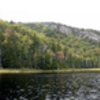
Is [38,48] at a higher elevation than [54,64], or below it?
higher

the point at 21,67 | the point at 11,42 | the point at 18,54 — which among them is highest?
the point at 11,42

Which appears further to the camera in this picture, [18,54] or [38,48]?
[38,48]

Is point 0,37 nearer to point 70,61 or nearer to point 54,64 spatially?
point 54,64

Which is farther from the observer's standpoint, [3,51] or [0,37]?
[0,37]

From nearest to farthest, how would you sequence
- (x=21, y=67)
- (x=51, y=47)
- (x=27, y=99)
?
1. (x=27, y=99)
2. (x=21, y=67)
3. (x=51, y=47)

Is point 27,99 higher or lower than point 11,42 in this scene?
lower

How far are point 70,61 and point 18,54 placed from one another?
78.8 m

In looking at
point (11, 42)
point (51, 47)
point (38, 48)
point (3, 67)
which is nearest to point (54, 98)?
point (3, 67)

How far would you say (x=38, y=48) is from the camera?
547 feet

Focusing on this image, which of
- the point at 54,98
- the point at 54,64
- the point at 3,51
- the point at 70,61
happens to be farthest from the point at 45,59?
the point at 54,98

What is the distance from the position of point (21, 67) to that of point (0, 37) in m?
36.8

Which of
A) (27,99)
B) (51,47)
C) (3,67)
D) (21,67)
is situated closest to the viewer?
(27,99)

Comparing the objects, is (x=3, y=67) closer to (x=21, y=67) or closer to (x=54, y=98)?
(x=21, y=67)

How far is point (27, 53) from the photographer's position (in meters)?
152
